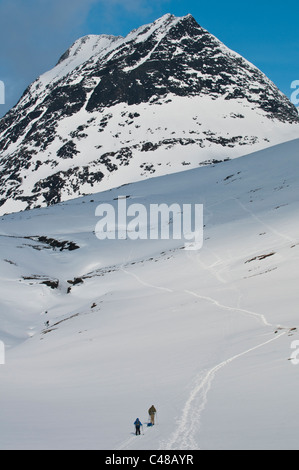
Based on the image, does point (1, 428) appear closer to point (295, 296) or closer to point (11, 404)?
point (11, 404)

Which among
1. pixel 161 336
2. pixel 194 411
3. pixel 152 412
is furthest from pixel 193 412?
pixel 161 336

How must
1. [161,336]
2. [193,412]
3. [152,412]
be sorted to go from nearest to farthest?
1. [152,412]
2. [193,412]
3. [161,336]

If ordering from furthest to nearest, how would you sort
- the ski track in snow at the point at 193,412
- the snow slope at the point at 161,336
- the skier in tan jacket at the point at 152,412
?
the skier in tan jacket at the point at 152,412 → the snow slope at the point at 161,336 → the ski track in snow at the point at 193,412

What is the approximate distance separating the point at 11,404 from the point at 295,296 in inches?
586

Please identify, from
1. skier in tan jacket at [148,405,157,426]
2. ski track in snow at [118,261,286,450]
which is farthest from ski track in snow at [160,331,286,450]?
skier in tan jacket at [148,405,157,426]

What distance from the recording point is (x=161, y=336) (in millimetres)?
25297

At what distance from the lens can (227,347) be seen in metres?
21.1

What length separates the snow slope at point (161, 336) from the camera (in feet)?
45.5

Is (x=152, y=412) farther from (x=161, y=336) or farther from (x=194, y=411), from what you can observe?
(x=161, y=336)

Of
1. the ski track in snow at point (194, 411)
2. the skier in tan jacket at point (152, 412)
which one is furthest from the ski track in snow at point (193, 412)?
the skier in tan jacket at point (152, 412)

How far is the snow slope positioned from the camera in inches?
546

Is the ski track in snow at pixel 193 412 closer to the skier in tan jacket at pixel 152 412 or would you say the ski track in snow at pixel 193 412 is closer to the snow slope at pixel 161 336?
the snow slope at pixel 161 336

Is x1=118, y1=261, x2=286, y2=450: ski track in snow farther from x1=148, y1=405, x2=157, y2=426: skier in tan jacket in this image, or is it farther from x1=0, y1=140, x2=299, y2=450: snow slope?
x1=148, y1=405, x2=157, y2=426: skier in tan jacket
